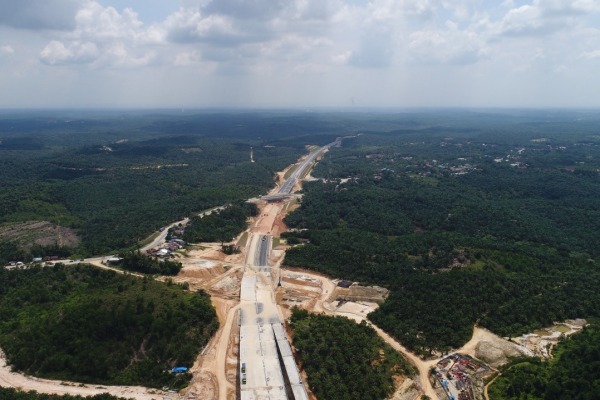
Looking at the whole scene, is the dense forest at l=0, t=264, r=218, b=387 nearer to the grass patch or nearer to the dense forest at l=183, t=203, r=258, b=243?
the grass patch

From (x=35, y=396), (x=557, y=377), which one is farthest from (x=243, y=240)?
(x=557, y=377)

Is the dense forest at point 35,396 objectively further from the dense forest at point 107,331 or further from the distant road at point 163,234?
the distant road at point 163,234

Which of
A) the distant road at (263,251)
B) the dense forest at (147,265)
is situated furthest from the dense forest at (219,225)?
the dense forest at (147,265)

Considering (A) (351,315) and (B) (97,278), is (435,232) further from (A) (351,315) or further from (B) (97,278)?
(B) (97,278)

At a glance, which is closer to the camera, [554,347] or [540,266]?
[554,347]

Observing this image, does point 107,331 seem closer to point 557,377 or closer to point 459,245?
point 557,377

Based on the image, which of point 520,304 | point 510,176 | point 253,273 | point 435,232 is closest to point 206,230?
point 253,273

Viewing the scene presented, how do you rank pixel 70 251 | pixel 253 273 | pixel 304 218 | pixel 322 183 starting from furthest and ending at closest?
pixel 322 183 < pixel 304 218 < pixel 70 251 < pixel 253 273
